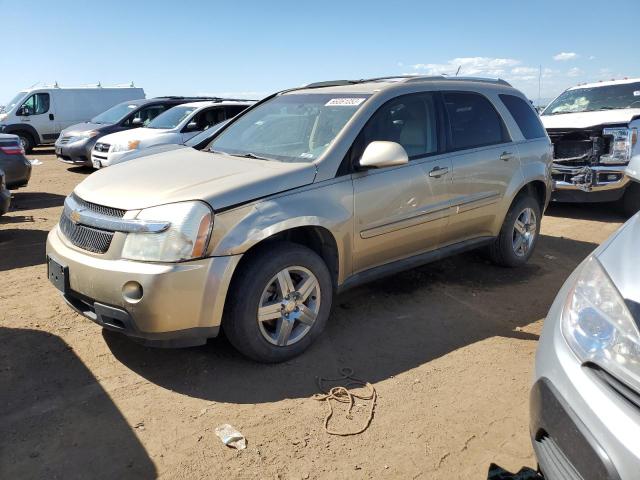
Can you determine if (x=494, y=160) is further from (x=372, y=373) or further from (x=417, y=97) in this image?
(x=372, y=373)

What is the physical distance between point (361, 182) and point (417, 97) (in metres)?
1.08

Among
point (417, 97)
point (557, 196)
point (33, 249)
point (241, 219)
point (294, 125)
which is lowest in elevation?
point (33, 249)

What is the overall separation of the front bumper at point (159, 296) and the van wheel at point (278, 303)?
125 millimetres

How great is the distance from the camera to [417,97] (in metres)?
4.40

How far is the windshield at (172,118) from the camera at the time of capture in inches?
445

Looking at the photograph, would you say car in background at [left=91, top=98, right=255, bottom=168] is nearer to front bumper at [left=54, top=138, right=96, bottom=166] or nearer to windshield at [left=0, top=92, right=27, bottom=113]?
front bumper at [left=54, top=138, right=96, bottom=166]

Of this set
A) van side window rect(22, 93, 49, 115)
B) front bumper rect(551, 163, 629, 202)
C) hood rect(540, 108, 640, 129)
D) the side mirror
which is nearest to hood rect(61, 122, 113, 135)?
van side window rect(22, 93, 49, 115)

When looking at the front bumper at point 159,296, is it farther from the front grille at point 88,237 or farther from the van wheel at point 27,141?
the van wheel at point 27,141

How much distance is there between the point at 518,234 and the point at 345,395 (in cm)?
306

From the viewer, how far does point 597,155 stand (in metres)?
7.86

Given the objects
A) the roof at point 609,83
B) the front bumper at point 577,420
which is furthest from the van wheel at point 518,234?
the roof at point 609,83

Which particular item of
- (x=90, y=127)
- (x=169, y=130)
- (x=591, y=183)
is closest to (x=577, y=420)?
(x=591, y=183)

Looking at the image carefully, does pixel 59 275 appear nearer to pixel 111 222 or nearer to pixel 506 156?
pixel 111 222

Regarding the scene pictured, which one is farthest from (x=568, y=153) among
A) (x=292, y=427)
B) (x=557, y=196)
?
(x=292, y=427)
